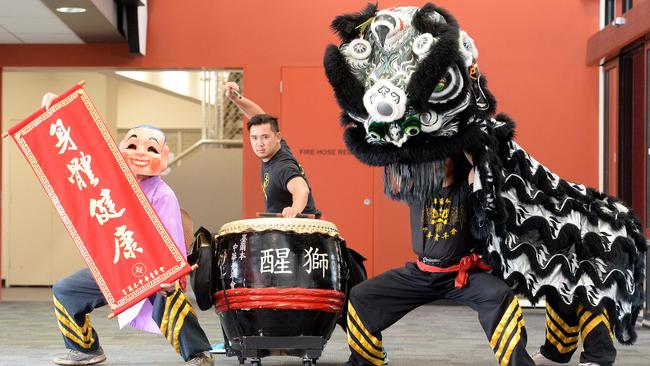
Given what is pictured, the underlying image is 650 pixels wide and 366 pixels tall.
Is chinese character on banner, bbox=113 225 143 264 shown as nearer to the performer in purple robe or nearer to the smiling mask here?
the performer in purple robe

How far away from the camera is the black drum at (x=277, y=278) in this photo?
416 cm

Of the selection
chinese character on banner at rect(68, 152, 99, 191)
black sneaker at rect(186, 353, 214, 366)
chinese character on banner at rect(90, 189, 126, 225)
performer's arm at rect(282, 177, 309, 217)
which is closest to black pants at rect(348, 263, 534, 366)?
performer's arm at rect(282, 177, 309, 217)

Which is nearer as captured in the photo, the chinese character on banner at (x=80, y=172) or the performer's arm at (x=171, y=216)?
the chinese character on banner at (x=80, y=172)

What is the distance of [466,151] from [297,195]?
1112 millimetres

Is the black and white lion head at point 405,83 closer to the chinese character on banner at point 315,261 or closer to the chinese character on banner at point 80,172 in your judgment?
the chinese character on banner at point 315,261

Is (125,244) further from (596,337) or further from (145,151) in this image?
(596,337)

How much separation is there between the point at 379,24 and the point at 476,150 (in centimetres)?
58

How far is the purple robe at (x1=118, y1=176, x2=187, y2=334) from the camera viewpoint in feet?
14.0

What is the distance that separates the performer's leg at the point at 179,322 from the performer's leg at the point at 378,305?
760 mm

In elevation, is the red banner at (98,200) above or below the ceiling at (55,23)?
below

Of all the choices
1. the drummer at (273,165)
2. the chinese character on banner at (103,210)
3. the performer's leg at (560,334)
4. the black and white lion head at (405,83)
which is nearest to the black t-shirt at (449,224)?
the black and white lion head at (405,83)

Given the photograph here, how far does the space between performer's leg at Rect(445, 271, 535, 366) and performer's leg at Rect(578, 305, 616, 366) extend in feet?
1.59

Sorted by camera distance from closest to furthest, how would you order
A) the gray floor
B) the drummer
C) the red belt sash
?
the red belt sash → the drummer → the gray floor

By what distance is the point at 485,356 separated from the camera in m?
5.14
